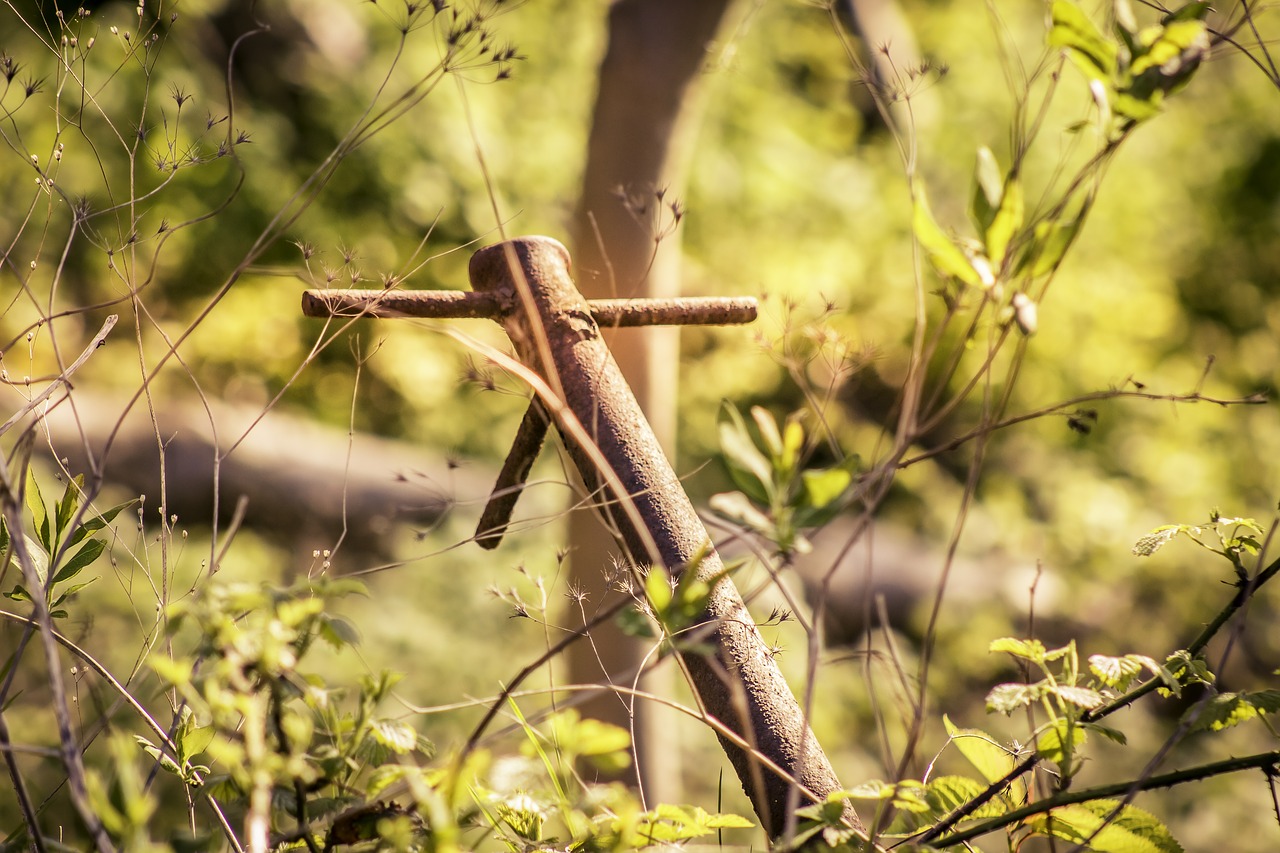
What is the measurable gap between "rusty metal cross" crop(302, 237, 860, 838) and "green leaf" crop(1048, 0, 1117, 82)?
1.26 feet

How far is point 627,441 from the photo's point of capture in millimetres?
875

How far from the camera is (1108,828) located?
2.49ft

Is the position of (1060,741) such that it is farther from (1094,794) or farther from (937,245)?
(937,245)

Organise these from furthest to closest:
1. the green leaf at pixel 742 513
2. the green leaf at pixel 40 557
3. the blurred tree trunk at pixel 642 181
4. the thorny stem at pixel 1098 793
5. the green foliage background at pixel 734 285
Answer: the green foliage background at pixel 734 285 < the blurred tree trunk at pixel 642 181 < the green leaf at pixel 40 557 < the thorny stem at pixel 1098 793 < the green leaf at pixel 742 513

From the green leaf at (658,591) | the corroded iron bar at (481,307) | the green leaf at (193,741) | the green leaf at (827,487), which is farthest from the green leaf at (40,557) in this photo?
the green leaf at (827,487)

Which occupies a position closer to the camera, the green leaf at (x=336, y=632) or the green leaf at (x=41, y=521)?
the green leaf at (x=336, y=632)

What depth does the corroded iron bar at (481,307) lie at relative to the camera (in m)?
0.89

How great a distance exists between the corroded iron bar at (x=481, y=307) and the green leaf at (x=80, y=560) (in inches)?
12.2

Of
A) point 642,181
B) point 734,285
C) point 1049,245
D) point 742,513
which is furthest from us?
point 734,285

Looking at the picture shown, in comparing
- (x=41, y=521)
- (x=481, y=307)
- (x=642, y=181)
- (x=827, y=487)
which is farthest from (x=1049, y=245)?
(x=642, y=181)

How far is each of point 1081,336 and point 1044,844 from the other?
132 inches

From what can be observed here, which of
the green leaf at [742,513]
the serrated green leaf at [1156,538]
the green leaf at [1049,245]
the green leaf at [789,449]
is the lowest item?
the serrated green leaf at [1156,538]

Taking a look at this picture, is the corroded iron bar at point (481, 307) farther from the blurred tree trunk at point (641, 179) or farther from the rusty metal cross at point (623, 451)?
the blurred tree trunk at point (641, 179)

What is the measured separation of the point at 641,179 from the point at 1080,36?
1.93 m
